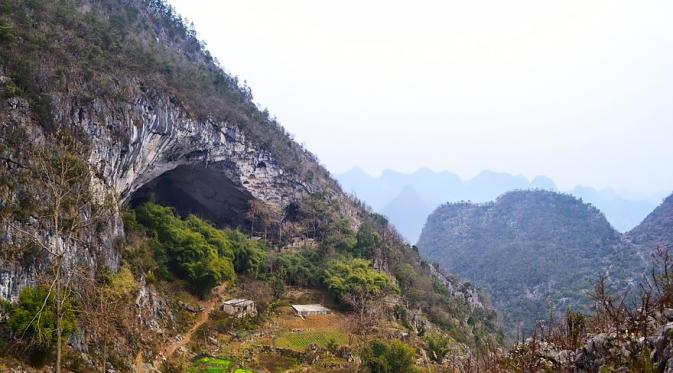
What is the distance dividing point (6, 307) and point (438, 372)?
12.6m

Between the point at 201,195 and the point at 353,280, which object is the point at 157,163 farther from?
the point at 353,280

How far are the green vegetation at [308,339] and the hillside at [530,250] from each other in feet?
75.8

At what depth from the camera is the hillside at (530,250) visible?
44.3 m

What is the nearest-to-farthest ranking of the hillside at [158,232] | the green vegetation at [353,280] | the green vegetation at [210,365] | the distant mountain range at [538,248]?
the hillside at [158,232], the green vegetation at [210,365], the green vegetation at [353,280], the distant mountain range at [538,248]

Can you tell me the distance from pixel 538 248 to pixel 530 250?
933 mm

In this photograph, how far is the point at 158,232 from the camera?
2261 centimetres

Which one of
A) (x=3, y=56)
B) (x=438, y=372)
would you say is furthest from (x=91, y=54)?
(x=438, y=372)

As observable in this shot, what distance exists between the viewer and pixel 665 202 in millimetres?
51938

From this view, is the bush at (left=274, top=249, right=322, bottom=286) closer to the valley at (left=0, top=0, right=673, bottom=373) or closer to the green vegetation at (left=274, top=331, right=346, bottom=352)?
the valley at (left=0, top=0, right=673, bottom=373)

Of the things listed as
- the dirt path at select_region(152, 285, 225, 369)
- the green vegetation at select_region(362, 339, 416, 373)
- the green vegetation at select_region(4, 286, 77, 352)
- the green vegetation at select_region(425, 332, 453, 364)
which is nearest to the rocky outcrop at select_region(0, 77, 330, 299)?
the green vegetation at select_region(4, 286, 77, 352)

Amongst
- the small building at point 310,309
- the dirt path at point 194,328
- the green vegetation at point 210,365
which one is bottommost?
the green vegetation at point 210,365

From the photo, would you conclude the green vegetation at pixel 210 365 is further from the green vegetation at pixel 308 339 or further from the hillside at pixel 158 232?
the green vegetation at pixel 308 339

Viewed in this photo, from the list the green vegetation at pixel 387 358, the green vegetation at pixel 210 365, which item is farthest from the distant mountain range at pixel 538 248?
the green vegetation at pixel 210 365

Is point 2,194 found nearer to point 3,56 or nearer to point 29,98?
point 29,98
